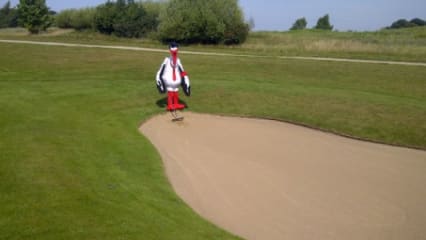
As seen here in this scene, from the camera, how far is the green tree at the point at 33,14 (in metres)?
64.6

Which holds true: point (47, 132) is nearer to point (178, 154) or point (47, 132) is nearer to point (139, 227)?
point (178, 154)

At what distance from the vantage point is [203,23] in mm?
45375

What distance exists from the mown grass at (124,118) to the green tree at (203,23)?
16.9 meters

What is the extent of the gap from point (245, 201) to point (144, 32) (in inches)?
1881

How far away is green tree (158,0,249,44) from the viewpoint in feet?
149

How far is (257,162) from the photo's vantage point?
11203mm

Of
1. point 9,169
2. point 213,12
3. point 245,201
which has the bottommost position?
point 245,201

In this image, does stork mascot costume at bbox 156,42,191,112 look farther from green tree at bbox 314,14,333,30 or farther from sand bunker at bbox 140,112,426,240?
green tree at bbox 314,14,333,30

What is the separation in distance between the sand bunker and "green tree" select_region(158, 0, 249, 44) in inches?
1276

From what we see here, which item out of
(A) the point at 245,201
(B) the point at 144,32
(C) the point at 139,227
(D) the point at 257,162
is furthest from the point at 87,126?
(B) the point at 144,32

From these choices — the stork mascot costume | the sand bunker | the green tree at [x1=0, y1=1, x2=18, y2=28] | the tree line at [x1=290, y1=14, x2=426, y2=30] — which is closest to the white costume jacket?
the stork mascot costume

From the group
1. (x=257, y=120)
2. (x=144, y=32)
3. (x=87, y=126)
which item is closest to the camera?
(x=87, y=126)

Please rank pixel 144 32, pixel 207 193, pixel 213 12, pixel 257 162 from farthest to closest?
pixel 144 32, pixel 213 12, pixel 257 162, pixel 207 193

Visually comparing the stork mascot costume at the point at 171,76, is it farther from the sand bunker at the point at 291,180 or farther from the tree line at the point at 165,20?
the tree line at the point at 165,20
